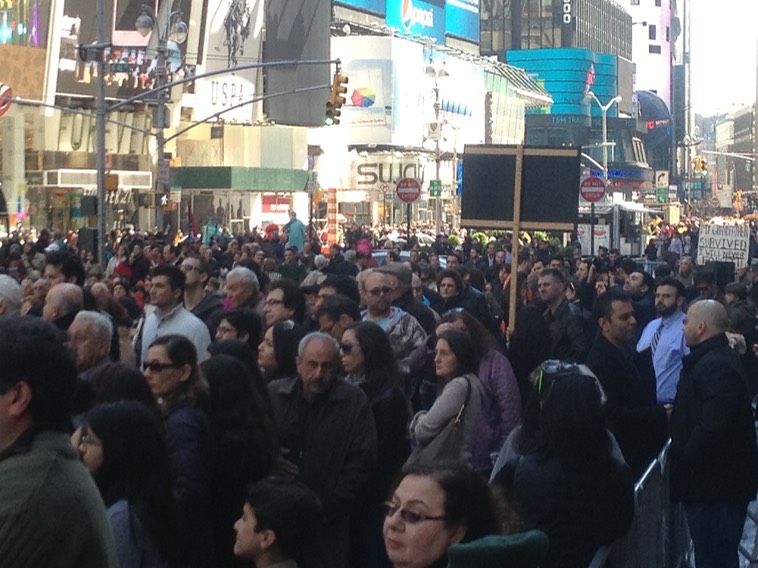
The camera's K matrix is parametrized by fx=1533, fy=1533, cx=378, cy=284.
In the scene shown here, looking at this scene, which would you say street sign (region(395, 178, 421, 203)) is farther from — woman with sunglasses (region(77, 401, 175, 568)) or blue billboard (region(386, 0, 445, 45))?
blue billboard (region(386, 0, 445, 45))

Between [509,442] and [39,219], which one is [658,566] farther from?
[39,219]

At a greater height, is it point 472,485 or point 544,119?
point 544,119

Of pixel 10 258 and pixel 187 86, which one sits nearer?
pixel 10 258

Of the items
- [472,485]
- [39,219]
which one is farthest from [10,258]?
A: [39,219]

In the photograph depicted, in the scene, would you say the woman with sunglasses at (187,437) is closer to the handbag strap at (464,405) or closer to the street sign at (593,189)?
the handbag strap at (464,405)

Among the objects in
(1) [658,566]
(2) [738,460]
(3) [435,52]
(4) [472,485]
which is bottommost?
(1) [658,566]

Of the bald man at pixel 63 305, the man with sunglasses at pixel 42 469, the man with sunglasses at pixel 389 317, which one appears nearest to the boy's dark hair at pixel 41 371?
the man with sunglasses at pixel 42 469

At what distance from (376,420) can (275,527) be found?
2.65 meters

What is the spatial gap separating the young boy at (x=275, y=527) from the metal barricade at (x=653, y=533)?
1.16m

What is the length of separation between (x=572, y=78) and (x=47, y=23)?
10998 centimetres

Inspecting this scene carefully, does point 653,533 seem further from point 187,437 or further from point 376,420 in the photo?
point 187,437

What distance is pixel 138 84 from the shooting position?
186ft

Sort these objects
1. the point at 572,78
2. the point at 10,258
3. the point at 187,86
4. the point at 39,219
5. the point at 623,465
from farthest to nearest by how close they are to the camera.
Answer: the point at 572,78 → the point at 187,86 → the point at 39,219 → the point at 10,258 → the point at 623,465

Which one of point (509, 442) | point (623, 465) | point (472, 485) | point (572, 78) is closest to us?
point (472, 485)
